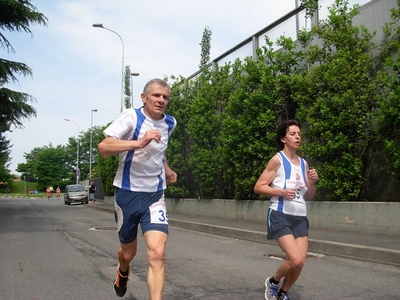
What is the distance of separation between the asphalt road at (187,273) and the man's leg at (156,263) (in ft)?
4.83

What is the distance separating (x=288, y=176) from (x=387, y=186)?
23.2ft

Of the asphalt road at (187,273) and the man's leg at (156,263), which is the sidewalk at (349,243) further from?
the man's leg at (156,263)

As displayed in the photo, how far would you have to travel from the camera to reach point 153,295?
3.26 meters

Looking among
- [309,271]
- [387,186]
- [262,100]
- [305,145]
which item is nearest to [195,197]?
[262,100]

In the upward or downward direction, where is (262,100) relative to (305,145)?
upward

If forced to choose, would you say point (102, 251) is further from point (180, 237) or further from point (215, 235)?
point (215, 235)

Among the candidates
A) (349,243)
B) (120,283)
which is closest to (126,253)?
(120,283)

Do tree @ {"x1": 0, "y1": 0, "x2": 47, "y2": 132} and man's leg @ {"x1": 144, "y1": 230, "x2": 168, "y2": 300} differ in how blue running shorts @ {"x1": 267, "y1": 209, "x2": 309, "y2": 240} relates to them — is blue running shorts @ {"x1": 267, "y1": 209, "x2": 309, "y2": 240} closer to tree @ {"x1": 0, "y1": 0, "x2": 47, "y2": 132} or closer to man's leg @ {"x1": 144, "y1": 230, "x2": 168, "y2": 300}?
man's leg @ {"x1": 144, "y1": 230, "x2": 168, "y2": 300}

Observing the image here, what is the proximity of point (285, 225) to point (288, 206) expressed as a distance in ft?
0.60

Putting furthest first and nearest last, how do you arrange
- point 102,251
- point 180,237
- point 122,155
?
point 180,237 < point 102,251 < point 122,155

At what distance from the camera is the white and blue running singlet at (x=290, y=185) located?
4098 millimetres

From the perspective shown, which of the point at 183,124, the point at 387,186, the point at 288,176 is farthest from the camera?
the point at 183,124

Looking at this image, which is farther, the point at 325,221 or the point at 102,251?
the point at 325,221

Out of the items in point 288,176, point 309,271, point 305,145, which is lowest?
point 309,271
